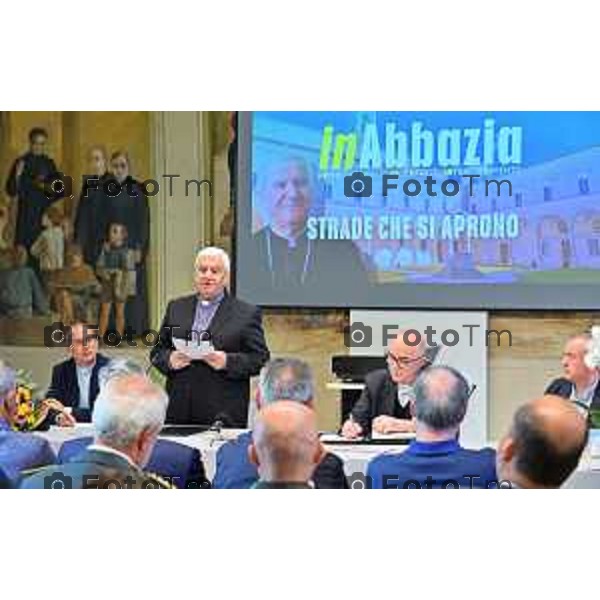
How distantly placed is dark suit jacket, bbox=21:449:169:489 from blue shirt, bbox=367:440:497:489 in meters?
0.76

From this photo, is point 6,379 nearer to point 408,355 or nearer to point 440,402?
point 408,355

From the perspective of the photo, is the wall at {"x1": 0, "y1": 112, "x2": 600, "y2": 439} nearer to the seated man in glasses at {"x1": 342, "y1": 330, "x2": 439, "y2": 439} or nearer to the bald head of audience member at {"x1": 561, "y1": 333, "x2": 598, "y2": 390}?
the bald head of audience member at {"x1": 561, "y1": 333, "x2": 598, "y2": 390}

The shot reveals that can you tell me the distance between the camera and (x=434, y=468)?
609 centimetres

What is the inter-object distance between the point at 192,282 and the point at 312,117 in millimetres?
733

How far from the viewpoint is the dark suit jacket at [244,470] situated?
609 centimetres

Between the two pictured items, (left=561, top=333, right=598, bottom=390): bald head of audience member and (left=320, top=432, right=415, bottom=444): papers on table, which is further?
(left=561, top=333, right=598, bottom=390): bald head of audience member

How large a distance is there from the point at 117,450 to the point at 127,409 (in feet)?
0.65

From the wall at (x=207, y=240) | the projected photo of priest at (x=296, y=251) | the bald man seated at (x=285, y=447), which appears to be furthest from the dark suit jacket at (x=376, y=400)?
the projected photo of priest at (x=296, y=251)

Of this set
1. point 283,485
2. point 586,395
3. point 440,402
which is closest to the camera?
point 283,485

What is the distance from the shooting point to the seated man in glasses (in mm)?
6293

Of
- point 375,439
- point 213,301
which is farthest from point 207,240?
point 375,439

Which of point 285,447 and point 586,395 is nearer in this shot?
point 285,447

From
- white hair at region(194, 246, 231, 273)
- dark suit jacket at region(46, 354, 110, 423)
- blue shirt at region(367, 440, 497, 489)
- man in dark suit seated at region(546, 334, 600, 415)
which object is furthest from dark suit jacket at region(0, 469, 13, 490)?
man in dark suit seated at region(546, 334, 600, 415)

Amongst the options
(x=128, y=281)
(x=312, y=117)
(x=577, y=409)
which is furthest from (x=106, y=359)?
(x=577, y=409)
